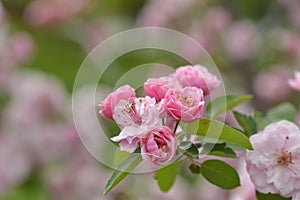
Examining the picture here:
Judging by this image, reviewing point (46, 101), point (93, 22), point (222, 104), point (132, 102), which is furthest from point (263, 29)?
point (132, 102)

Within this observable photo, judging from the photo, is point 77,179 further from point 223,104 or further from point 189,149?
point 189,149

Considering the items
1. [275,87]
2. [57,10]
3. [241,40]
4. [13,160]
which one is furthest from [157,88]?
[57,10]

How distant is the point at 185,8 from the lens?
226cm

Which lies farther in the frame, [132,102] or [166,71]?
[166,71]

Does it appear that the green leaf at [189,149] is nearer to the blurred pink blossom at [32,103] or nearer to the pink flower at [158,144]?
the pink flower at [158,144]

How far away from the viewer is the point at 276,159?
34.3 inches

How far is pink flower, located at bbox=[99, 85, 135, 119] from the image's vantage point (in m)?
0.81

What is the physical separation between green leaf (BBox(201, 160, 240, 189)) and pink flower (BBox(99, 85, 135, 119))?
0.50 feet

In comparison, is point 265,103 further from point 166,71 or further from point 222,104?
point 222,104

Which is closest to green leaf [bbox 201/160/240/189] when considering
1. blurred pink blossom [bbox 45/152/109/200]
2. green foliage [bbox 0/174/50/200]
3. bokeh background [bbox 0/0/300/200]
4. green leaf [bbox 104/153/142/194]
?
green leaf [bbox 104/153/142/194]

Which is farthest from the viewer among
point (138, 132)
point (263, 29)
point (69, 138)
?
point (263, 29)

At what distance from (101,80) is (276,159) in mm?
1448

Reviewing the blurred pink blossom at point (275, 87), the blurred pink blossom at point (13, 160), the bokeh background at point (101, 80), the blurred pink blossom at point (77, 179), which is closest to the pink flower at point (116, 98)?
the bokeh background at point (101, 80)

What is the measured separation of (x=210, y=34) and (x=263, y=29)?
8.2 inches
